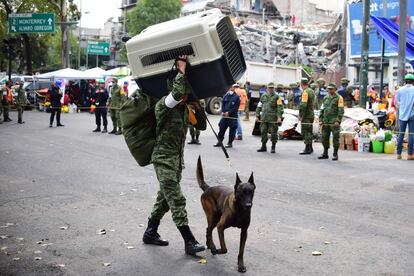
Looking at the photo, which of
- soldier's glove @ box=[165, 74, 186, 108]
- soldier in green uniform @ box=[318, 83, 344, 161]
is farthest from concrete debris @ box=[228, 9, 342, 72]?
soldier's glove @ box=[165, 74, 186, 108]

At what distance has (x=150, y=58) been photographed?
511cm

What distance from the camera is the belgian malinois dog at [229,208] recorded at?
4488 millimetres

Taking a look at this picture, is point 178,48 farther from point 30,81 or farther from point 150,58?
point 30,81

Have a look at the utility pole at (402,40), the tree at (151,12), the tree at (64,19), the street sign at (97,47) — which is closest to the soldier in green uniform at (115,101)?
the utility pole at (402,40)

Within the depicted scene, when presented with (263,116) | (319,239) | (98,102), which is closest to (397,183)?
(319,239)

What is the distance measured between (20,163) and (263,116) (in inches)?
246

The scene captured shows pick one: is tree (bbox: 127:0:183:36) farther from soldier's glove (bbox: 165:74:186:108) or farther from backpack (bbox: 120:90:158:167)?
soldier's glove (bbox: 165:74:186:108)

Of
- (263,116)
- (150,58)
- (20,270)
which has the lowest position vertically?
(20,270)

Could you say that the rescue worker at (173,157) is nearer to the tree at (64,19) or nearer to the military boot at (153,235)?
the military boot at (153,235)

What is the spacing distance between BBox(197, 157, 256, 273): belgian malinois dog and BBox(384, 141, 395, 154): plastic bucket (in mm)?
9813

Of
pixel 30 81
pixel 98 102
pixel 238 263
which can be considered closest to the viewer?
pixel 238 263

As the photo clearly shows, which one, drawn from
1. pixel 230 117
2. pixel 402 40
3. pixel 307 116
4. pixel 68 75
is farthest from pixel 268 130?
pixel 68 75

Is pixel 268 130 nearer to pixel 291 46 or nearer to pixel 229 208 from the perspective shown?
pixel 229 208

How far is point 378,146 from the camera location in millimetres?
14023
